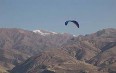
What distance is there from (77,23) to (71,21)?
1780mm

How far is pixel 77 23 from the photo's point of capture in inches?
3159

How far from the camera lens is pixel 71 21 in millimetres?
80562
